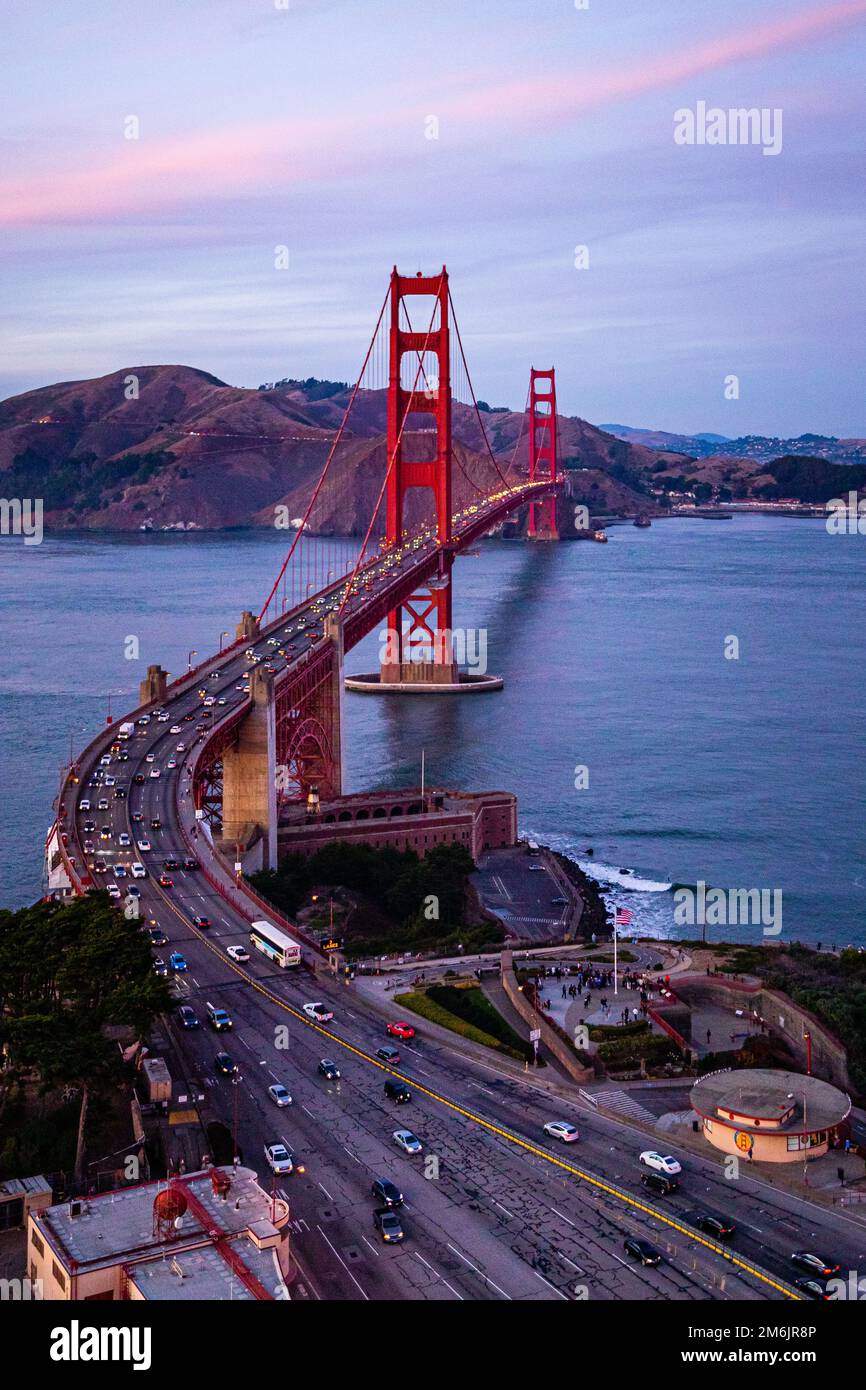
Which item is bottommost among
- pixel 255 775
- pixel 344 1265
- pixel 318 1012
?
pixel 344 1265

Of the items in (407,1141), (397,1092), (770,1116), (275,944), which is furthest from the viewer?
(275,944)

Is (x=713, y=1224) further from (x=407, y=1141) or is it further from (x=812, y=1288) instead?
(x=407, y=1141)

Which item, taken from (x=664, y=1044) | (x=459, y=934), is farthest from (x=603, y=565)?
(x=664, y=1044)

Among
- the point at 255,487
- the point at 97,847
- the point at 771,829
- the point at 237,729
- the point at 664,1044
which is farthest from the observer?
the point at 255,487

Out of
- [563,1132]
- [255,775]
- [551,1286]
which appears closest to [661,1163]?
[563,1132]

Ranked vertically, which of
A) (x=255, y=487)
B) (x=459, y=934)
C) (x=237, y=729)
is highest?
(x=255, y=487)
